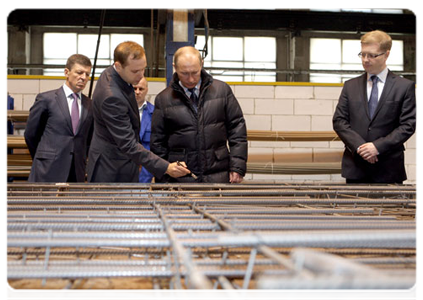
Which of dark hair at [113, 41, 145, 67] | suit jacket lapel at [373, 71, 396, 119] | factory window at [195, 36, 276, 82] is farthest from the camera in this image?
factory window at [195, 36, 276, 82]

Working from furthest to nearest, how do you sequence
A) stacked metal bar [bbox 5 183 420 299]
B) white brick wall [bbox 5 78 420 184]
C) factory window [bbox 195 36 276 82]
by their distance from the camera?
factory window [bbox 195 36 276 82]
white brick wall [bbox 5 78 420 184]
stacked metal bar [bbox 5 183 420 299]

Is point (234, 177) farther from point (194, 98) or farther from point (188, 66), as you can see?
point (188, 66)

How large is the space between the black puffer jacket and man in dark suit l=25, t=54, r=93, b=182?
1.74 feet

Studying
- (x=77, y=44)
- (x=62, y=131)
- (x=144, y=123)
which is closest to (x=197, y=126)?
(x=144, y=123)

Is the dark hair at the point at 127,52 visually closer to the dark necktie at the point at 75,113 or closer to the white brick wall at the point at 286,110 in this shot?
the dark necktie at the point at 75,113

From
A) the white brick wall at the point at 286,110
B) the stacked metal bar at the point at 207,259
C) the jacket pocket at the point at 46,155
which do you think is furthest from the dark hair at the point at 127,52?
the white brick wall at the point at 286,110

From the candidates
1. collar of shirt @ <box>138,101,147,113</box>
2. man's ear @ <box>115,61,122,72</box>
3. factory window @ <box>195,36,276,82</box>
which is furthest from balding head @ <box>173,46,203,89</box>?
factory window @ <box>195,36,276,82</box>

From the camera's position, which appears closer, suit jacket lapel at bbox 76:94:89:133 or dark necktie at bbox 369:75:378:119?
dark necktie at bbox 369:75:378:119

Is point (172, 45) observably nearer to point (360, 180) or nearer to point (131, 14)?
point (360, 180)

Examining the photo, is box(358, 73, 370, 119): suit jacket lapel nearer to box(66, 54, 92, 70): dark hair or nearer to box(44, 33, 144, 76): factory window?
box(66, 54, 92, 70): dark hair

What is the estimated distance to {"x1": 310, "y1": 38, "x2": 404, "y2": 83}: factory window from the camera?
32.9 feet

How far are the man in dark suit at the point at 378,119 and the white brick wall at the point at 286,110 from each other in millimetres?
2520

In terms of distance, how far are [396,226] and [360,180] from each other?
1.44 metres

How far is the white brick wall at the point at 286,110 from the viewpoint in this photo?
16.4ft
